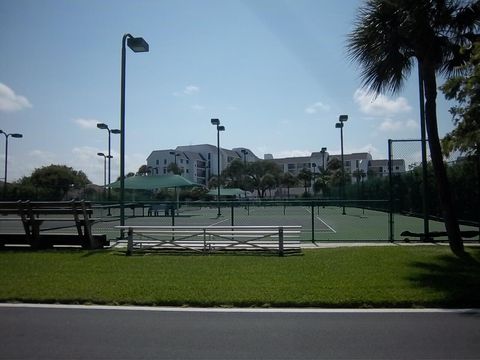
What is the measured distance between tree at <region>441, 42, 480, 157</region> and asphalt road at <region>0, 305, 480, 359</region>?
5947mm

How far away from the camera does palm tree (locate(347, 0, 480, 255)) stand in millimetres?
11469

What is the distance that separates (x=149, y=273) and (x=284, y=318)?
3.90 m

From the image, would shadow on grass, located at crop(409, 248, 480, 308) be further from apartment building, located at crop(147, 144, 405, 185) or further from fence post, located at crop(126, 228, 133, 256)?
apartment building, located at crop(147, 144, 405, 185)

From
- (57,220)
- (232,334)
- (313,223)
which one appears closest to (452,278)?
Result: (232,334)

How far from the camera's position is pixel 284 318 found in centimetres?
648

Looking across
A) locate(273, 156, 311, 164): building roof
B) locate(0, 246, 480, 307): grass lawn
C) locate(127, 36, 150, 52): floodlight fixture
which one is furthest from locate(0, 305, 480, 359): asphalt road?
locate(273, 156, 311, 164): building roof

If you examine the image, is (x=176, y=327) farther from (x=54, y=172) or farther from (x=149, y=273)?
(x=54, y=172)

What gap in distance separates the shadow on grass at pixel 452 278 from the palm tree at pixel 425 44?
1295 mm

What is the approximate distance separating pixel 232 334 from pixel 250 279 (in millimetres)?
2970

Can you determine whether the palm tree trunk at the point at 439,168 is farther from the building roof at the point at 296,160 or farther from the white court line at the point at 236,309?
the building roof at the point at 296,160

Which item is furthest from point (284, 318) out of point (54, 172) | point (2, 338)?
point (54, 172)

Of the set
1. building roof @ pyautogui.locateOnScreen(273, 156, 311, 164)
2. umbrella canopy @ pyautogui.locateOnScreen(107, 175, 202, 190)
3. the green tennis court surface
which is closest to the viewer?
the green tennis court surface

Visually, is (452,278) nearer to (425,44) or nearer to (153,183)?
(425,44)

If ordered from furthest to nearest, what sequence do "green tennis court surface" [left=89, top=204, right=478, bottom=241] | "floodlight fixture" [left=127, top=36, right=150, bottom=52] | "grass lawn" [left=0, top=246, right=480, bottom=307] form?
1. "green tennis court surface" [left=89, top=204, right=478, bottom=241]
2. "floodlight fixture" [left=127, top=36, right=150, bottom=52]
3. "grass lawn" [left=0, top=246, right=480, bottom=307]
